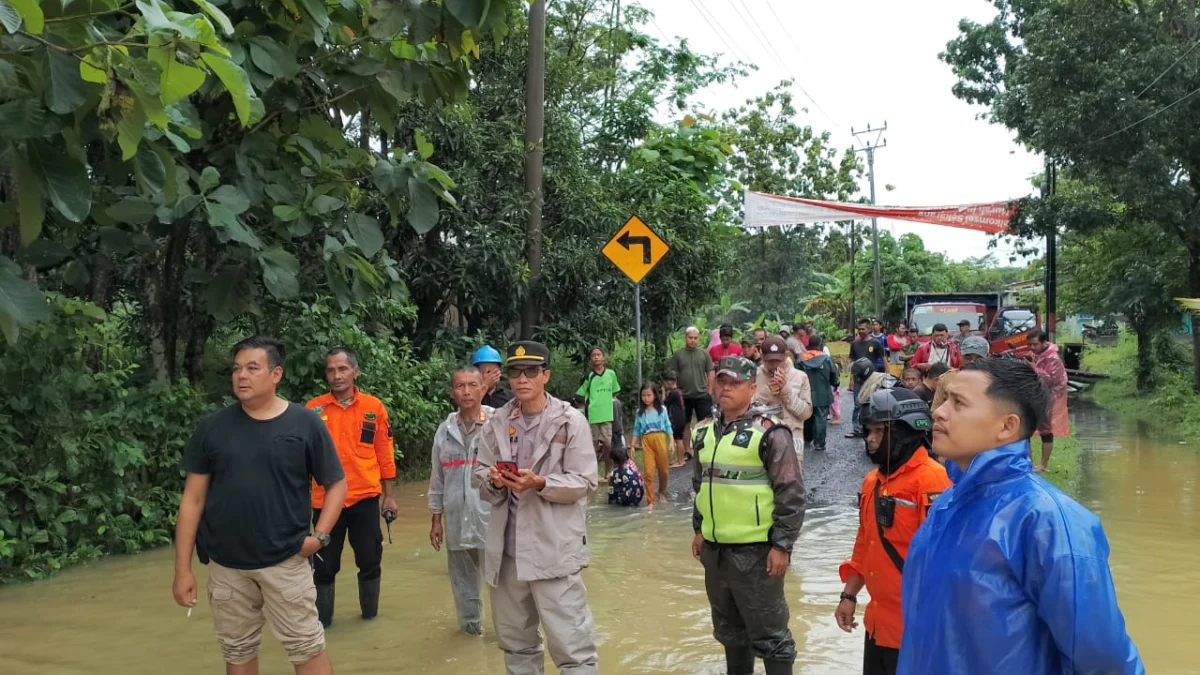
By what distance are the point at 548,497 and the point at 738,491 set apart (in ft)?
2.99

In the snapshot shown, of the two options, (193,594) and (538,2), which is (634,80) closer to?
(538,2)

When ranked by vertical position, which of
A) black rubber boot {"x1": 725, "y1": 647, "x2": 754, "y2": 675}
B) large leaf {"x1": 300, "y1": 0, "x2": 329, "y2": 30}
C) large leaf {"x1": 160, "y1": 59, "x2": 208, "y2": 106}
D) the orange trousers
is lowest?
black rubber boot {"x1": 725, "y1": 647, "x2": 754, "y2": 675}

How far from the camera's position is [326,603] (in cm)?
663

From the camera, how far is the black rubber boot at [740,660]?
5004 millimetres

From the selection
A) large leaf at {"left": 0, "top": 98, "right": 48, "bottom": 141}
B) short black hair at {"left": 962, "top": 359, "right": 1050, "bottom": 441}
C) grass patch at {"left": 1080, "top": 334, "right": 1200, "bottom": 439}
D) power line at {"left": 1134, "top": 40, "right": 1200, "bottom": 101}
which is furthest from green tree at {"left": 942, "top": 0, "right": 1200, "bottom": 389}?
large leaf at {"left": 0, "top": 98, "right": 48, "bottom": 141}

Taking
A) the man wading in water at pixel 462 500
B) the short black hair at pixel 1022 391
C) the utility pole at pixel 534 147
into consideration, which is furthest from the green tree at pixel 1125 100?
the short black hair at pixel 1022 391

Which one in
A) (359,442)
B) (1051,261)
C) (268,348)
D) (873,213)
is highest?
(873,213)

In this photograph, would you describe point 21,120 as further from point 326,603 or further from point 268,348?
point 326,603

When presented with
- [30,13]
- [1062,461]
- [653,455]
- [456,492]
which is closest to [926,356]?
[1062,461]

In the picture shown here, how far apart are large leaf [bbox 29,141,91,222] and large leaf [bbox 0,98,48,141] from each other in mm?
97

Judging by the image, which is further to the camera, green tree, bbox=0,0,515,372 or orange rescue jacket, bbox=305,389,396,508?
orange rescue jacket, bbox=305,389,396,508

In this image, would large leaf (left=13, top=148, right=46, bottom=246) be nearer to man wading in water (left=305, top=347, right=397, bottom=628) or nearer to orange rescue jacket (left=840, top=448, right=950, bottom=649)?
man wading in water (left=305, top=347, right=397, bottom=628)

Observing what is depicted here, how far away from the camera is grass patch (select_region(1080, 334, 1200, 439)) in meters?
17.8

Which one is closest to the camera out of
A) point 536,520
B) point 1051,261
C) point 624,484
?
point 536,520
